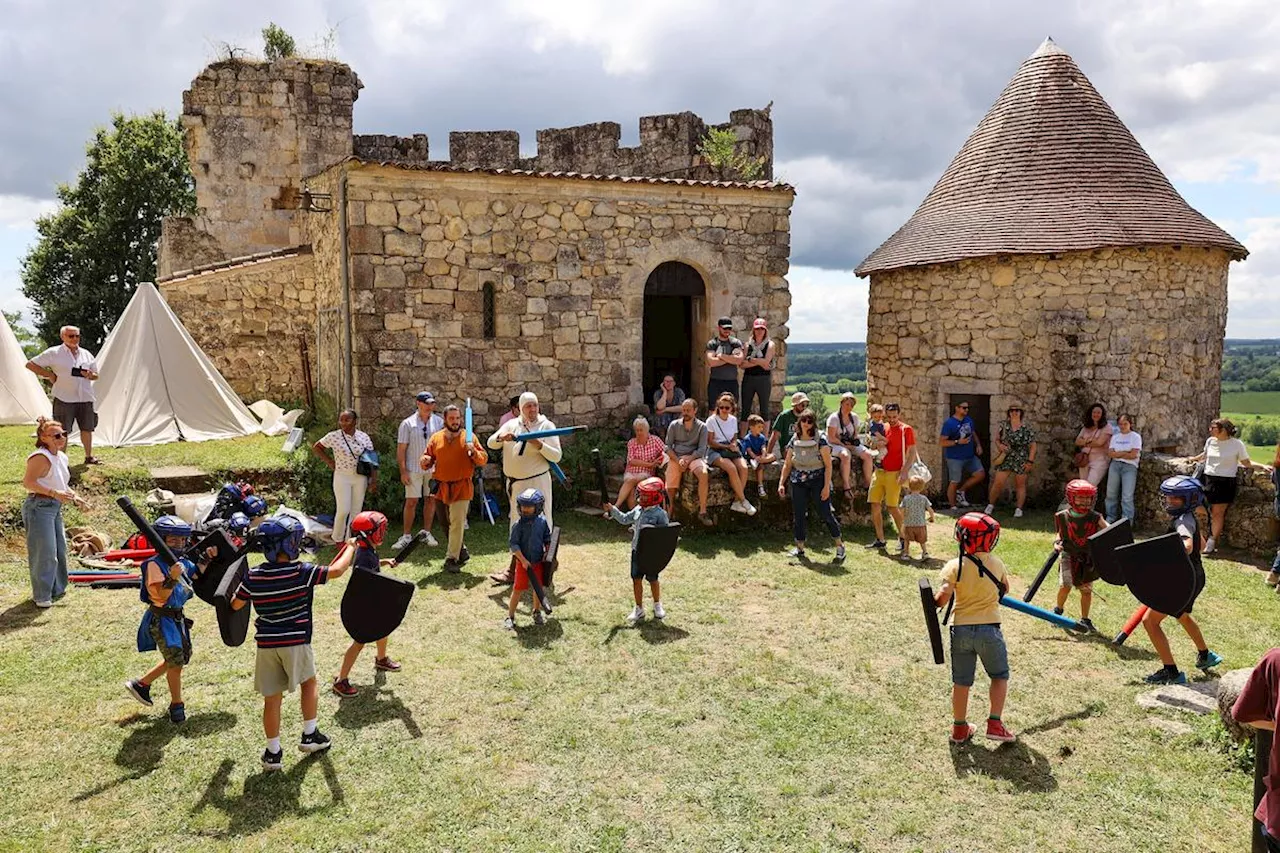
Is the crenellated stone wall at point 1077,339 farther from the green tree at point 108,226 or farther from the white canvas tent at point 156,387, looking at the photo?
the green tree at point 108,226

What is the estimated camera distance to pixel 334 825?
4.28 m

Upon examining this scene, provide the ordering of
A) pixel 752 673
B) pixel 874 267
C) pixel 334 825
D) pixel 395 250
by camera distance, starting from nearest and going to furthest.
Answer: pixel 334 825, pixel 752 673, pixel 395 250, pixel 874 267

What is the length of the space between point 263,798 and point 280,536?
1.39 metres

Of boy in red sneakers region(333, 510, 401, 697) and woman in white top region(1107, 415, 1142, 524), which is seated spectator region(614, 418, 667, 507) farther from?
woman in white top region(1107, 415, 1142, 524)

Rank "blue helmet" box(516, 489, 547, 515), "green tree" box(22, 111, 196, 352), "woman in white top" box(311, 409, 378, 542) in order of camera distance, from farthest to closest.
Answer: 1. "green tree" box(22, 111, 196, 352)
2. "woman in white top" box(311, 409, 378, 542)
3. "blue helmet" box(516, 489, 547, 515)

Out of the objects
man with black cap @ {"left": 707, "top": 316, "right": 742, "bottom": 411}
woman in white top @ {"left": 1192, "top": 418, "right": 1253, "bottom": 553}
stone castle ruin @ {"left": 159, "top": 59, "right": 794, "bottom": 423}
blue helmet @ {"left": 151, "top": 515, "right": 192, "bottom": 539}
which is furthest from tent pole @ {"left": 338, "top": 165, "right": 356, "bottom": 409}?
woman in white top @ {"left": 1192, "top": 418, "right": 1253, "bottom": 553}

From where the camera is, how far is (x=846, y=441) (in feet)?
33.8

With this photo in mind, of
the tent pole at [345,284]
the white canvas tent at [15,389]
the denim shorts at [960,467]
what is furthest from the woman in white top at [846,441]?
the white canvas tent at [15,389]

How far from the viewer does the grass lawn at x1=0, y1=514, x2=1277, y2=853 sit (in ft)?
14.1

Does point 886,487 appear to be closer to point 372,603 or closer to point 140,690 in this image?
point 372,603

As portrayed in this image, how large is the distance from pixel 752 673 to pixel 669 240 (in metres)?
7.20

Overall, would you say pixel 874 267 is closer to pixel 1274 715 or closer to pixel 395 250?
pixel 395 250

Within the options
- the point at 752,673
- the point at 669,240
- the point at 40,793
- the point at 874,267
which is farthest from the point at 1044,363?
the point at 40,793

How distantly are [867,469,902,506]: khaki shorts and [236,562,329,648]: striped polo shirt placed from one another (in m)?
6.57
